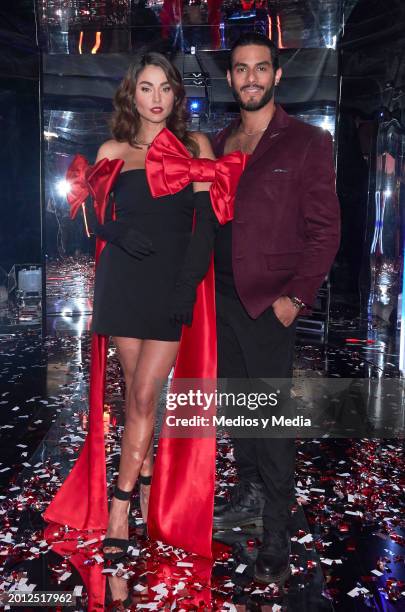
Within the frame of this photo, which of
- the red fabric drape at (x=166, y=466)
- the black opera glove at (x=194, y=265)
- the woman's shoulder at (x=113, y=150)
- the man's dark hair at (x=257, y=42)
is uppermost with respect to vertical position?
the man's dark hair at (x=257, y=42)

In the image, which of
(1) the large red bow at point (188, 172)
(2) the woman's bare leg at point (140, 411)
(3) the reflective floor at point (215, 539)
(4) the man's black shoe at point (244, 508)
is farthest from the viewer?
(4) the man's black shoe at point (244, 508)

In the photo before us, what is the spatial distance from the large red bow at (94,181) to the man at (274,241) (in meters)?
0.47

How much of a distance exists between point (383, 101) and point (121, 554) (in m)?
4.98

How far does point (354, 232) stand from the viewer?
634 centimetres

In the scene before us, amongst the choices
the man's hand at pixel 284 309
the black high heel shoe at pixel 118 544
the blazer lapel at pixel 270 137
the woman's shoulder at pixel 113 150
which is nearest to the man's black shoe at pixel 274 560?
the black high heel shoe at pixel 118 544

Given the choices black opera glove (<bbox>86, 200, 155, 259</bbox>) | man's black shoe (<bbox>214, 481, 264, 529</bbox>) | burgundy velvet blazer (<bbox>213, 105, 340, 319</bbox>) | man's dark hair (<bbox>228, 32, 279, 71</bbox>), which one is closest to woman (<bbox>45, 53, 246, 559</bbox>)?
black opera glove (<bbox>86, 200, 155, 259</bbox>)

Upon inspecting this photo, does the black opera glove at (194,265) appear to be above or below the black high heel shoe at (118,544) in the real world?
above

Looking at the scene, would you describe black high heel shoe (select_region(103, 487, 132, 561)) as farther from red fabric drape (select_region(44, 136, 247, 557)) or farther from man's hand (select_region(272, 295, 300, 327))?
man's hand (select_region(272, 295, 300, 327))

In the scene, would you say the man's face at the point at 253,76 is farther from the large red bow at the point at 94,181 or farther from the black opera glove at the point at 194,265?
the large red bow at the point at 94,181

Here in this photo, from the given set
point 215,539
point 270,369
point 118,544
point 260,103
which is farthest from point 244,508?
point 260,103

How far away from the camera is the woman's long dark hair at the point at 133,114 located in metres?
2.24

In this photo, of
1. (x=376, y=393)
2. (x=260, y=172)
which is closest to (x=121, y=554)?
(x=260, y=172)

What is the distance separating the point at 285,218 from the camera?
2.16 meters

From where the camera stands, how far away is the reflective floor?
6.57 feet
